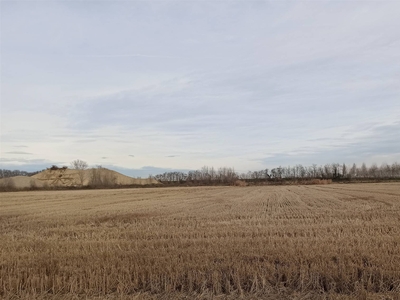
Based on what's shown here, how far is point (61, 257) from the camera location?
10016 millimetres

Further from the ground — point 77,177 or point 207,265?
point 77,177

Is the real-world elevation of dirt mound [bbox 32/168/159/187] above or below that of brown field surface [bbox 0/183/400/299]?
above

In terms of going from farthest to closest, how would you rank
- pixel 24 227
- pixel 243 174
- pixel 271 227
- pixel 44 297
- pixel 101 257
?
pixel 243 174
pixel 24 227
pixel 271 227
pixel 101 257
pixel 44 297

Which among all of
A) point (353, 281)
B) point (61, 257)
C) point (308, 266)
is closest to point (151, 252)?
point (61, 257)

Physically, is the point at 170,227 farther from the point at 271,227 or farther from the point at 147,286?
the point at 147,286

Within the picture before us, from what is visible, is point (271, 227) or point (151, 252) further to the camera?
point (271, 227)

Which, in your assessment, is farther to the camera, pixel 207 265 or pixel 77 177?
pixel 77 177

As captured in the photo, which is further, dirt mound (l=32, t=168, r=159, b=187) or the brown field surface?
dirt mound (l=32, t=168, r=159, b=187)

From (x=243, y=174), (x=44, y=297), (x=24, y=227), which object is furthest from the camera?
(x=243, y=174)

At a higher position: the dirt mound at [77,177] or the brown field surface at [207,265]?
the dirt mound at [77,177]

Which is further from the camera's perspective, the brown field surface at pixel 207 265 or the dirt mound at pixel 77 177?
the dirt mound at pixel 77 177

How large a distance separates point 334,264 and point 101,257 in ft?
20.4

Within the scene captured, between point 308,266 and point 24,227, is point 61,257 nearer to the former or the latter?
point 308,266

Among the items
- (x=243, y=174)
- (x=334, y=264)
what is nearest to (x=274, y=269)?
(x=334, y=264)
